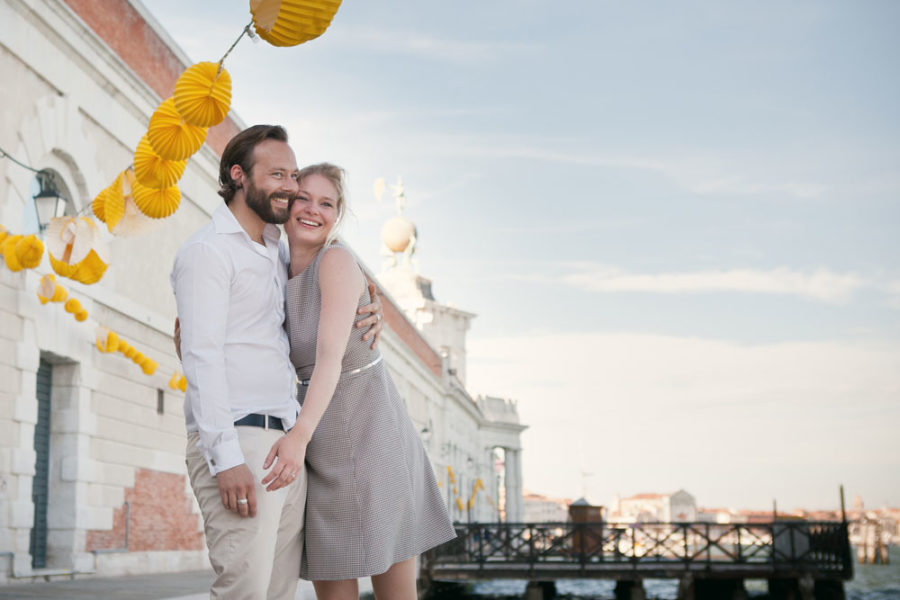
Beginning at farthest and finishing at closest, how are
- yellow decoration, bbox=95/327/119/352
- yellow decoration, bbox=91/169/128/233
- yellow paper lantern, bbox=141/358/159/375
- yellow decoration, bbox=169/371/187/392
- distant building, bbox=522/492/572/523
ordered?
distant building, bbox=522/492/572/523 < yellow decoration, bbox=169/371/187/392 < yellow paper lantern, bbox=141/358/159/375 < yellow decoration, bbox=95/327/119/352 < yellow decoration, bbox=91/169/128/233

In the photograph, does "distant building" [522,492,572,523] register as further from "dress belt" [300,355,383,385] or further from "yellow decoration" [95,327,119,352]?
"dress belt" [300,355,383,385]

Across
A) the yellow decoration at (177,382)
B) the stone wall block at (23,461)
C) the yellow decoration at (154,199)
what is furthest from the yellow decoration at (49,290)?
the yellow decoration at (177,382)

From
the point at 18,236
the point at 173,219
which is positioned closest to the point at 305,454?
the point at 18,236

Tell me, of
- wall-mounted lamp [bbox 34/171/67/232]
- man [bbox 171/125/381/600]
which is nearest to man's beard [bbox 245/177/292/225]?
man [bbox 171/125/381/600]

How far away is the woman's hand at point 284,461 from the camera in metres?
3.06

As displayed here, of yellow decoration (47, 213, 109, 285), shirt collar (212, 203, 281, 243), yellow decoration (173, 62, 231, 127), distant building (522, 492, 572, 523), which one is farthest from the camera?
distant building (522, 492, 572, 523)

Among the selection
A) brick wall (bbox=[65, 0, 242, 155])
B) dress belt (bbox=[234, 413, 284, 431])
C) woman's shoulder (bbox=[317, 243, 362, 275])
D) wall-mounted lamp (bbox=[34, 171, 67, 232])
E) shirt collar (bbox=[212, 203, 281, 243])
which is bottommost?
dress belt (bbox=[234, 413, 284, 431])

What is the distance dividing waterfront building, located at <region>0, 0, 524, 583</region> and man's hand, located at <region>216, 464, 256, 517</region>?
7.14 metres

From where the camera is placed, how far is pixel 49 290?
11148mm

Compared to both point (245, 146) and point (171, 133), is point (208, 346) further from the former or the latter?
point (171, 133)

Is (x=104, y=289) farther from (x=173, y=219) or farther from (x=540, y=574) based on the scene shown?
(x=540, y=574)

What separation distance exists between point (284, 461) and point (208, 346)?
423 mm

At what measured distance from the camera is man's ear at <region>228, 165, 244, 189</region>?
341 cm

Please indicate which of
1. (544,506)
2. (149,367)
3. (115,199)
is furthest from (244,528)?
(544,506)
